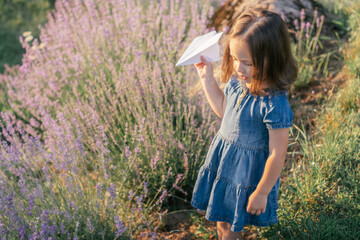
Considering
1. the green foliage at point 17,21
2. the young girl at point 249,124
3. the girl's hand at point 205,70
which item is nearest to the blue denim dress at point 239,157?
the young girl at point 249,124

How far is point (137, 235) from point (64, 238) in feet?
1.74

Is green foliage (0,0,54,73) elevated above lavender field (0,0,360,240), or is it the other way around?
green foliage (0,0,54,73)

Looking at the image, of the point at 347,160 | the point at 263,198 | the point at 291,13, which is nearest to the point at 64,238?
the point at 263,198

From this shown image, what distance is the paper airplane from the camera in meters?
1.67

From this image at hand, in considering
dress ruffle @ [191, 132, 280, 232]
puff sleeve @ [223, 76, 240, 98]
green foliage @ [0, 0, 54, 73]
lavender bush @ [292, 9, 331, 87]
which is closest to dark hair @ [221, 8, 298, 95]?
puff sleeve @ [223, 76, 240, 98]

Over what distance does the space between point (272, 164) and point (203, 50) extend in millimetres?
650

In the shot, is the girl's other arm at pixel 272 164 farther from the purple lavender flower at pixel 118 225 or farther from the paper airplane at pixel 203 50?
the purple lavender flower at pixel 118 225

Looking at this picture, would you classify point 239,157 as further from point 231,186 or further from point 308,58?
point 308,58

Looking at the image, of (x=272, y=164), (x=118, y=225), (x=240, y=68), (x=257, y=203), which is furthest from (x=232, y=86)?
(x=118, y=225)

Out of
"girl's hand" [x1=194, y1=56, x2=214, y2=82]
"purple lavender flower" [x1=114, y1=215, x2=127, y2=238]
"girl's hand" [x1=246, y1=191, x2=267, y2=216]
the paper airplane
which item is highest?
the paper airplane

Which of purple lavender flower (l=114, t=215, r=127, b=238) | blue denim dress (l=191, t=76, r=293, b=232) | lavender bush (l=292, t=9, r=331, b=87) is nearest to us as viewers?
blue denim dress (l=191, t=76, r=293, b=232)

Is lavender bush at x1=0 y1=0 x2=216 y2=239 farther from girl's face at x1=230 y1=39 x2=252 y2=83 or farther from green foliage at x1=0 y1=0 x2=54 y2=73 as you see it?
green foliage at x1=0 y1=0 x2=54 y2=73

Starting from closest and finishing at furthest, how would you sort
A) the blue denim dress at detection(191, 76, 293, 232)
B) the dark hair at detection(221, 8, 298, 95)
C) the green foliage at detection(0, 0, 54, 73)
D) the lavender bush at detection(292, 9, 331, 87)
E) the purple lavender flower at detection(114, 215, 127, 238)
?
1. the dark hair at detection(221, 8, 298, 95)
2. the blue denim dress at detection(191, 76, 293, 232)
3. the purple lavender flower at detection(114, 215, 127, 238)
4. the lavender bush at detection(292, 9, 331, 87)
5. the green foliage at detection(0, 0, 54, 73)

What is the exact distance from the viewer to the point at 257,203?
65.2 inches
